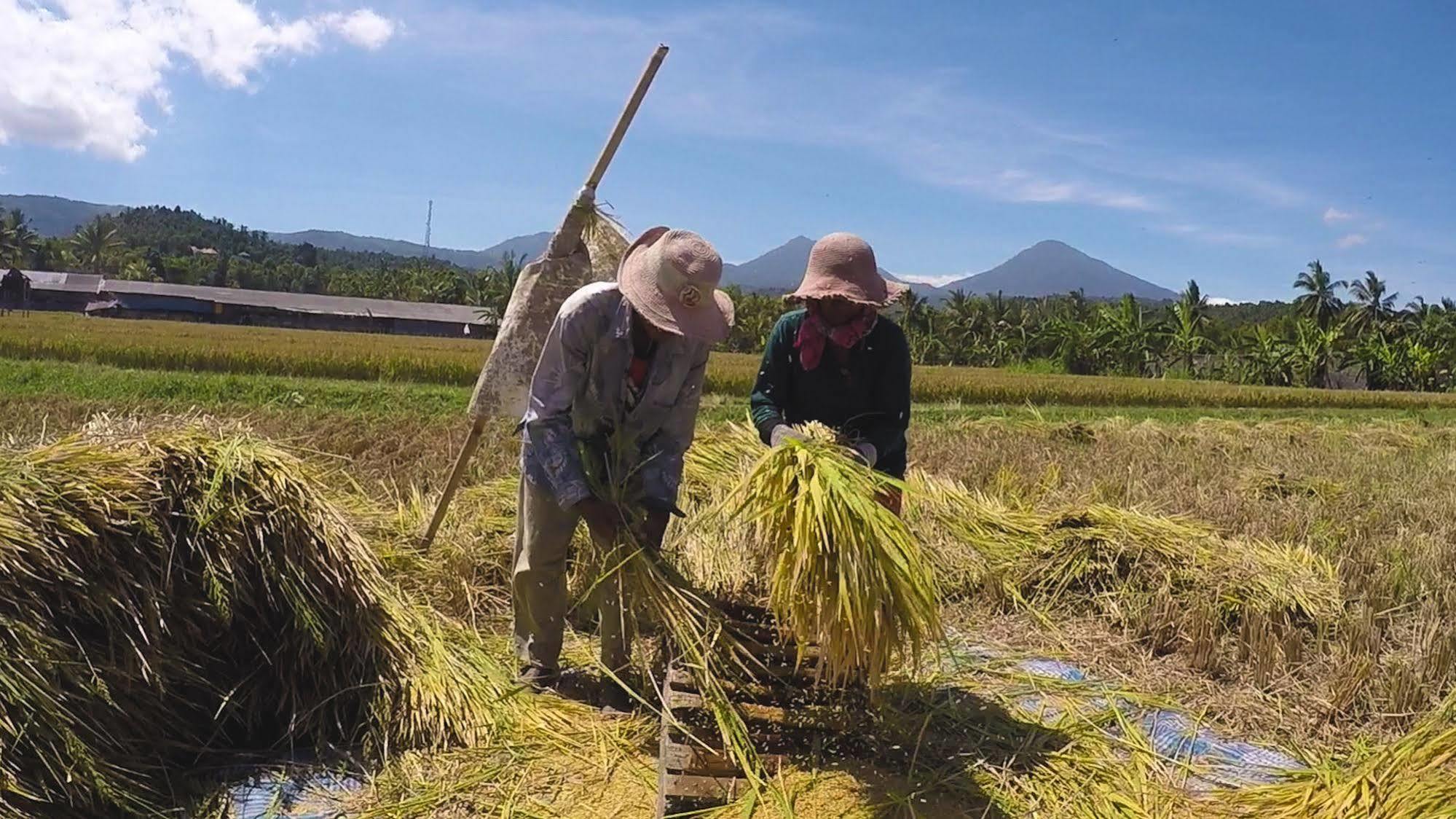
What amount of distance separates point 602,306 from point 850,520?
1028mm

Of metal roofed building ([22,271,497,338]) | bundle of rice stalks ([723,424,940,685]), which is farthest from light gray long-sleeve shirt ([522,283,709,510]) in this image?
metal roofed building ([22,271,497,338])

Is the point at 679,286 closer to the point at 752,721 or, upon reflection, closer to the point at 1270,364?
the point at 752,721

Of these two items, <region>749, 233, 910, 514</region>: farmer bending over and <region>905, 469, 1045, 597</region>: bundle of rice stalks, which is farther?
<region>905, 469, 1045, 597</region>: bundle of rice stalks

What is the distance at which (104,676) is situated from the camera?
7.95ft

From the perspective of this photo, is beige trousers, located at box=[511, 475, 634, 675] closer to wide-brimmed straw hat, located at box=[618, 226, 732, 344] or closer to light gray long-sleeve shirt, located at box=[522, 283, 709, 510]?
light gray long-sleeve shirt, located at box=[522, 283, 709, 510]

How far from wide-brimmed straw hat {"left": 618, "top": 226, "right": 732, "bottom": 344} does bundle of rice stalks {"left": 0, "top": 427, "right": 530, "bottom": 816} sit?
1079 mm

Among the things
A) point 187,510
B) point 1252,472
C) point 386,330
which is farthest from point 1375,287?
point 187,510

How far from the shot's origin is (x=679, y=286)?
2850 mm

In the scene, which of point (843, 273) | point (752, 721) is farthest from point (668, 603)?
point (843, 273)

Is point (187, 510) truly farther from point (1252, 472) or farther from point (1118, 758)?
point (1252, 472)

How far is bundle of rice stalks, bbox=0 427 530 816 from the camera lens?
225 centimetres

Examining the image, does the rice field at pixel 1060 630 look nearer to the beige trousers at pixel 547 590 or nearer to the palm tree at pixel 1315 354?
the beige trousers at pixel 547 590

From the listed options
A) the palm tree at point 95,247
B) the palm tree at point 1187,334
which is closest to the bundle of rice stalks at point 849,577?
the palm tree at point 1187,334

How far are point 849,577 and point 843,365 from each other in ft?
3.06
